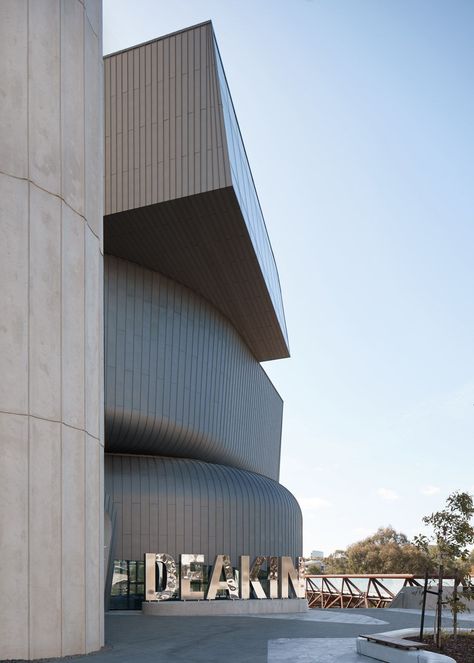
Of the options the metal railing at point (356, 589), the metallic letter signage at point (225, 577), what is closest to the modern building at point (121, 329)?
the metallic letter signage at point (225, 577)

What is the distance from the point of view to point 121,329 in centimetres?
2914

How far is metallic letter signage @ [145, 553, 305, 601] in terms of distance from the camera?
89.4 feet

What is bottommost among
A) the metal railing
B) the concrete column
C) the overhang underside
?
the metal railing

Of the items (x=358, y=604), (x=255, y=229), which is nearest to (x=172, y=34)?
(x=255, y=229)

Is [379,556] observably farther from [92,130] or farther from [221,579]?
[92,130]

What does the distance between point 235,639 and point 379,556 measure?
2919 inches

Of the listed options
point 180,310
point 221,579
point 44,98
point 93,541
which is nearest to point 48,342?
point 93,541

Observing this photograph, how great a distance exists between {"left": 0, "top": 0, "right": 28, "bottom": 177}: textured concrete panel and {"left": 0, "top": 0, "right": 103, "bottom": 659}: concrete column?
2cm

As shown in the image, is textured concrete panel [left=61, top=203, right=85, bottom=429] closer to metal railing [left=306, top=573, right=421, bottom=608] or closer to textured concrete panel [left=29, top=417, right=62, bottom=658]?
textured concrete panel [left=29, top=417, right=62, bottom=658]

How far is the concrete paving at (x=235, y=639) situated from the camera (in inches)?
508

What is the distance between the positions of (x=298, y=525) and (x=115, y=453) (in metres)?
11.2

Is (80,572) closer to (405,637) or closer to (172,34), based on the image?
(405,637)

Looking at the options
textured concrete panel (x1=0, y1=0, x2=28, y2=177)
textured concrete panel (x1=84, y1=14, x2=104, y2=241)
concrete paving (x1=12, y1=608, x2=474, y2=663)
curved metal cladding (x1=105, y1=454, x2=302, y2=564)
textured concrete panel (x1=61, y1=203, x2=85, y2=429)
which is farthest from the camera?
curved metal cladding (x1=105, y1=454, x2=302, y2=564)

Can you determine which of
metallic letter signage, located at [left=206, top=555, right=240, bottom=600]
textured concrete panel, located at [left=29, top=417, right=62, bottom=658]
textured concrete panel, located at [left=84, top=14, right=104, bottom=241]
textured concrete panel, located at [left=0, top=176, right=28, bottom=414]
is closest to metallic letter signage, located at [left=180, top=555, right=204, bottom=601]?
metallic letter signage, located at [left=206, top=555, right=240, bottom=600]
